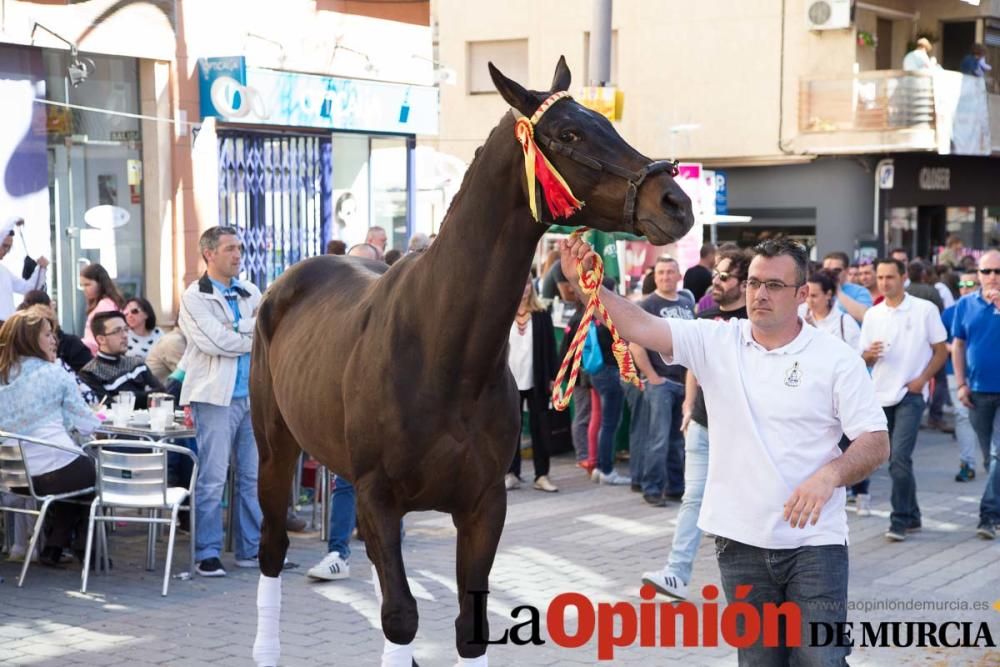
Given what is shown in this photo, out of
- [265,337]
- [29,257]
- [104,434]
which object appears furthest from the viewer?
[29,257]

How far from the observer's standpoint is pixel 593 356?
38.8 feet

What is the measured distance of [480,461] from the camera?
4750mm

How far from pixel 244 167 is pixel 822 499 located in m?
11.9

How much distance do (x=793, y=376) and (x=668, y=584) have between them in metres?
3.38

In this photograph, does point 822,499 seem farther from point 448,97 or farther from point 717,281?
point 448,97

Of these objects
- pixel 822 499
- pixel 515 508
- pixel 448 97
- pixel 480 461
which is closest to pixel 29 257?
pixel 515 508

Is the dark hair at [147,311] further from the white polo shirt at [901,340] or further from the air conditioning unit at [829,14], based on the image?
the air conditioning unit at [829,14]

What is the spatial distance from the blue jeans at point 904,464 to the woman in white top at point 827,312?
74 centimetres

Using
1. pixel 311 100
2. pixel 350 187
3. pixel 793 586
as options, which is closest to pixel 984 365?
pixel 793 586

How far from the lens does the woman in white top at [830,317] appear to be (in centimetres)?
1019

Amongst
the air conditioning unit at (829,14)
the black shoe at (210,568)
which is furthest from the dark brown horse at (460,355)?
the air conditioning unit at (829,14)

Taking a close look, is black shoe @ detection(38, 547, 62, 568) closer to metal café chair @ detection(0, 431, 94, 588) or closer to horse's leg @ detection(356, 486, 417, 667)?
metal café chair @ detection(0, 431, 94, 588)

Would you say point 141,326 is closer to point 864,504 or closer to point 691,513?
point 691,513

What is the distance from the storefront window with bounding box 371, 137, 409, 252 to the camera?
57.2 feet
